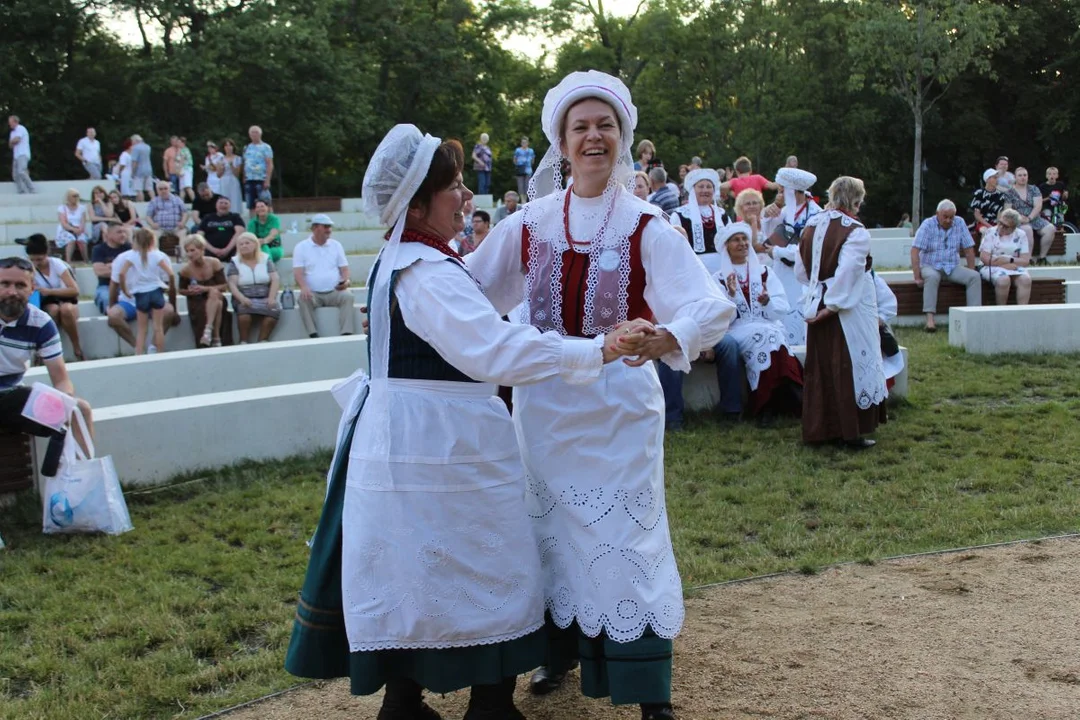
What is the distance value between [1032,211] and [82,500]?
49.5ft

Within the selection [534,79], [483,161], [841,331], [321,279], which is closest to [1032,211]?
[483,161]

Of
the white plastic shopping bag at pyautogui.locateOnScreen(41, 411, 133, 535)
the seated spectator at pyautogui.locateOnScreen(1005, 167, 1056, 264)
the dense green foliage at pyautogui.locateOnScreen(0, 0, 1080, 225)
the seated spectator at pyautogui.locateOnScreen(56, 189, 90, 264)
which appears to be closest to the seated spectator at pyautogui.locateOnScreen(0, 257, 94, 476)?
the white plastic shopping bag at pyautogui.locateOnScreen(41, 411, 133, 535)

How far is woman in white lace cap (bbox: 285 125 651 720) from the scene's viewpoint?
3.21 m

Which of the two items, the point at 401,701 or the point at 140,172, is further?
the point at 140,172

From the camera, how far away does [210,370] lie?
8922 millimetres

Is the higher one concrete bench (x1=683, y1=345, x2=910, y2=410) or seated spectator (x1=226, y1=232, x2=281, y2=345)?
seated spectator (x1=226, y1=232, x2=281, y2=345)

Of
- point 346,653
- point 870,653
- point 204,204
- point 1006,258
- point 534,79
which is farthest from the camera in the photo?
point 534,79

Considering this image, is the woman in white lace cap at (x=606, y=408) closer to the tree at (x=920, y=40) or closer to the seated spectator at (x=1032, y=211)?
the seated spectator at (x=1032, y=211)

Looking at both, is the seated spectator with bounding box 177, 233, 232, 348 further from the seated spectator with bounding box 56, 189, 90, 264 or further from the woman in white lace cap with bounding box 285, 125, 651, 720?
the woman in white lace cap with bounding box 285, 125, 651, 720

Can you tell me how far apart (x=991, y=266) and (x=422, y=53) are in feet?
76.6

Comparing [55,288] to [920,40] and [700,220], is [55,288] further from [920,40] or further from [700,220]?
[920,40]

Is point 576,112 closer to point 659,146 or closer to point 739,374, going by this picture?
point 739,374

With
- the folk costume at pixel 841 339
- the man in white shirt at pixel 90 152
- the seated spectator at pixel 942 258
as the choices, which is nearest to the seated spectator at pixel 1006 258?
the seated spectator at pixel 942 258

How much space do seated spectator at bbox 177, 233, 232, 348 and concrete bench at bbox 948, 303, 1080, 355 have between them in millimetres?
7192
